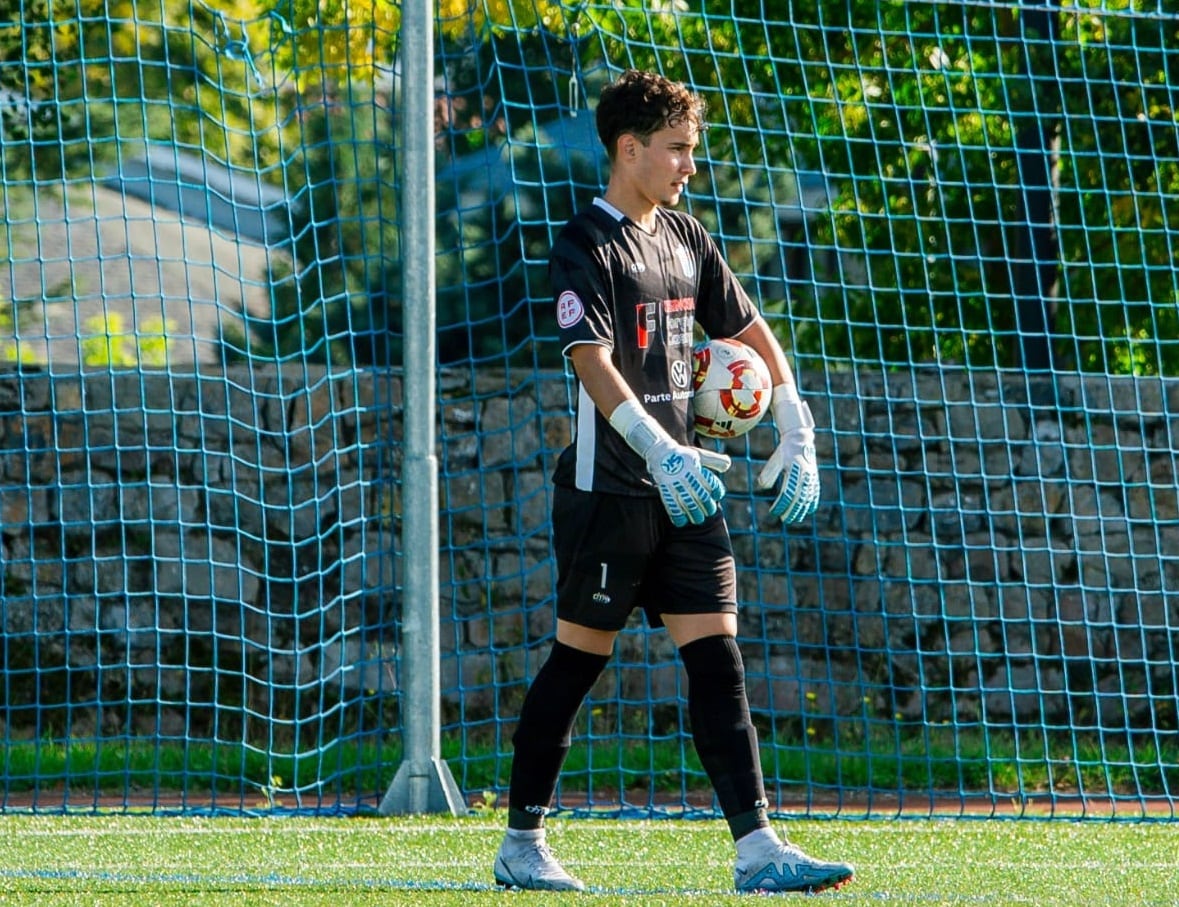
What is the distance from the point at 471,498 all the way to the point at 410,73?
9.10 feet

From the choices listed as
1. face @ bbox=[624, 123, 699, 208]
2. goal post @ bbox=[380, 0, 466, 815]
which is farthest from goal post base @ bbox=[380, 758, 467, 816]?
face @ bbox=[624, 123, 699, 208]

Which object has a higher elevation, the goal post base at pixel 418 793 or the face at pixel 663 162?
the face at pixel 663 162

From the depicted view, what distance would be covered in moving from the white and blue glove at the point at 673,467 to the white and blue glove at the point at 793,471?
206mm

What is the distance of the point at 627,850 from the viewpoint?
4598mm

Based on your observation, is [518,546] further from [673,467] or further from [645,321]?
[673,467]

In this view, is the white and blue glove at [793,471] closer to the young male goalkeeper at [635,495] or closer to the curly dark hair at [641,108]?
the young male goalkeeper at [635,495]

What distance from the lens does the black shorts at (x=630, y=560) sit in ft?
12.3

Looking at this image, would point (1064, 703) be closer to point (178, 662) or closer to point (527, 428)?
point (527, 428)

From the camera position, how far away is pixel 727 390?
3.88 m

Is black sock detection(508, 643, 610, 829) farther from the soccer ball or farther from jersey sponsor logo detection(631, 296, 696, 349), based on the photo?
jersey sponsor logo detection(631, 296, 696, 349)

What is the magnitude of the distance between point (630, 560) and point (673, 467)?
0.95 ft

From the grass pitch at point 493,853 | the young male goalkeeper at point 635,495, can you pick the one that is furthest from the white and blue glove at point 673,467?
the grass pitch at point 493,853

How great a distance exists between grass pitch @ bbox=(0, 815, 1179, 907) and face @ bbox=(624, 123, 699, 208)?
1499mm

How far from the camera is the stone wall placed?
7.51m
